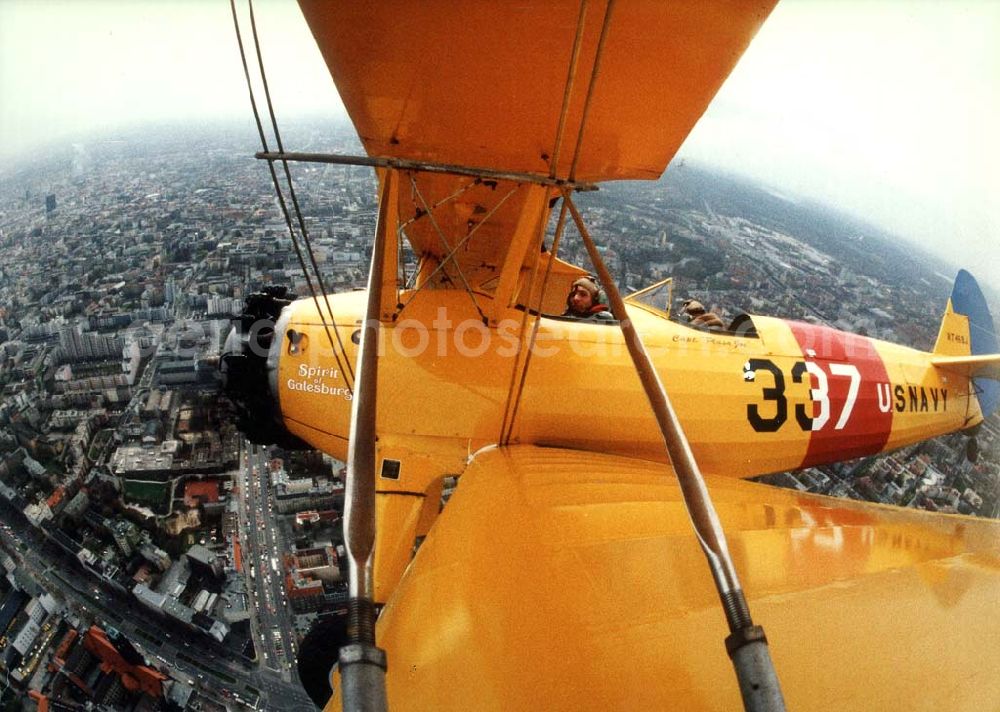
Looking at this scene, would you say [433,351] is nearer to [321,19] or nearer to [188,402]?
[321,19]

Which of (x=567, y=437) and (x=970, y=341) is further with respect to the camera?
(x=970, y=341)

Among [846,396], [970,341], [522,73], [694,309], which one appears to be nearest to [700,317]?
[694,309]

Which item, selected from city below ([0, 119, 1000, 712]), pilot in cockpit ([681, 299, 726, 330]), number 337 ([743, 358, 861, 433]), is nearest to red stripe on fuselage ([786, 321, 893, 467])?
number 337 ([743, 358, 861, 433])

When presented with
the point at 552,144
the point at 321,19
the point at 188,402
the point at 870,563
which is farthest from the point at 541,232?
the point at 188,402

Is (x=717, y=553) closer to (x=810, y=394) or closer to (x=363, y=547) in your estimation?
(x=363, y=547)

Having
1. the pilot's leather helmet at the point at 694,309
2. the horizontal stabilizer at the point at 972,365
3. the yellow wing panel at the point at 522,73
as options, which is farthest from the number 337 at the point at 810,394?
the yellow wing panel at the point at 522,73

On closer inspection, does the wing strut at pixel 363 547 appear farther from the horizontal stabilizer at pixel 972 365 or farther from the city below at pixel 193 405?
the horizontal stabilizer at pixel 972 365
